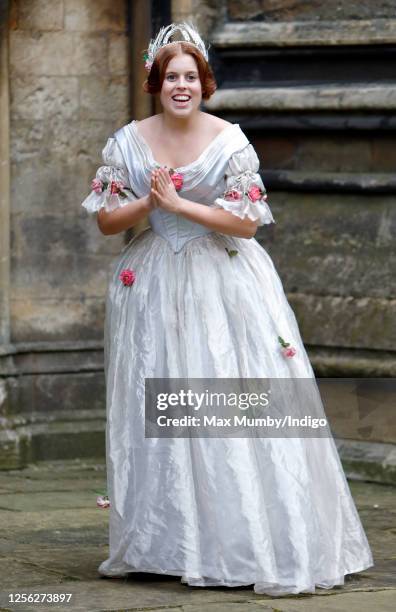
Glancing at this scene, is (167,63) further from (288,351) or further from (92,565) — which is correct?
(92,565)

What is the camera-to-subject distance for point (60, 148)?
8438 mm

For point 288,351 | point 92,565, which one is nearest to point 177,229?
point 288,351

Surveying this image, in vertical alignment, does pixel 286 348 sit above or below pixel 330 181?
below

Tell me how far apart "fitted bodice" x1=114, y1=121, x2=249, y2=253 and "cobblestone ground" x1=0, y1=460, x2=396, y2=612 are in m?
1.15

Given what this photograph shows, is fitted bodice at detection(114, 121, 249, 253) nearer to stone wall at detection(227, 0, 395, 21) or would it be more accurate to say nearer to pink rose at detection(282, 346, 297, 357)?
pink rose at detection(282, 346, 297, 357)

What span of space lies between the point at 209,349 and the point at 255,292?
277 mm

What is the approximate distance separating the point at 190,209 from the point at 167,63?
0.52 metres

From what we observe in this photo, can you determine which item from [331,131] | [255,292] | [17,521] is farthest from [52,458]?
[255,292]

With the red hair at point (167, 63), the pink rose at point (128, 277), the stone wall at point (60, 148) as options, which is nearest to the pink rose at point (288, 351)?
the pink rose at point (128, 277)

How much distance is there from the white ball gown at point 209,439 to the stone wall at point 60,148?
9.04 ft

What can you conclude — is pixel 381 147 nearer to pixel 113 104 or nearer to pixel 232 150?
pixel 113 104

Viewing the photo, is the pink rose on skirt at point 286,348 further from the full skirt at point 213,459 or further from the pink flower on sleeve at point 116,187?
the pink flower on sleeve at point 116,187

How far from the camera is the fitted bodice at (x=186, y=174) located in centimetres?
553

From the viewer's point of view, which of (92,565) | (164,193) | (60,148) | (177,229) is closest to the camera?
(164,193)
